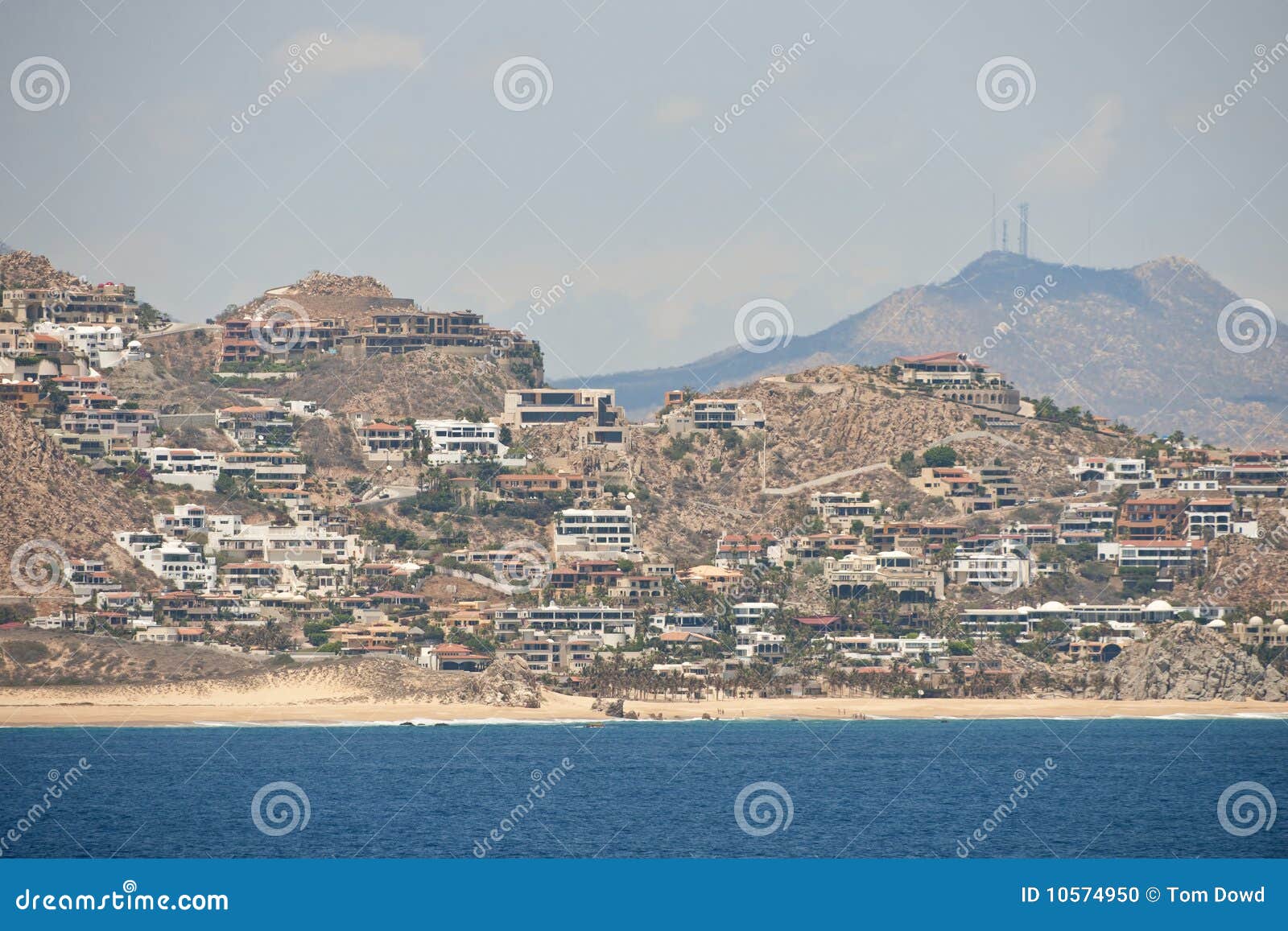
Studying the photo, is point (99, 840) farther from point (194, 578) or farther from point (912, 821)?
Result: point (194, 578)

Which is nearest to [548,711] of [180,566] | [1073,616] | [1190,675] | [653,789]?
[180,566]

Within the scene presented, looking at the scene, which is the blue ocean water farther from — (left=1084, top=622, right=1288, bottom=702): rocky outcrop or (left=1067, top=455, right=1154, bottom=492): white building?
(left=1067, top=455, right=1154, bottom=492): white building

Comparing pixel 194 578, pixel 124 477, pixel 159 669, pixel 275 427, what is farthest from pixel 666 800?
pixel 275 427

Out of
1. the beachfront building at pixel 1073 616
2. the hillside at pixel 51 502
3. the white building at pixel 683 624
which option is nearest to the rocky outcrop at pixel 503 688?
the white building at pixel 683 624

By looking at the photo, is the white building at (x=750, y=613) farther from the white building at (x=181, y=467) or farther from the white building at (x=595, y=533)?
the white building at (x=181, y=467)

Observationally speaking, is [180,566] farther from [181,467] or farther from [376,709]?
[376,709]

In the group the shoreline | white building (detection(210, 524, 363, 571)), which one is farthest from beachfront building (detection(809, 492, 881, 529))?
white building (detection(210, 524, 363, 571))
